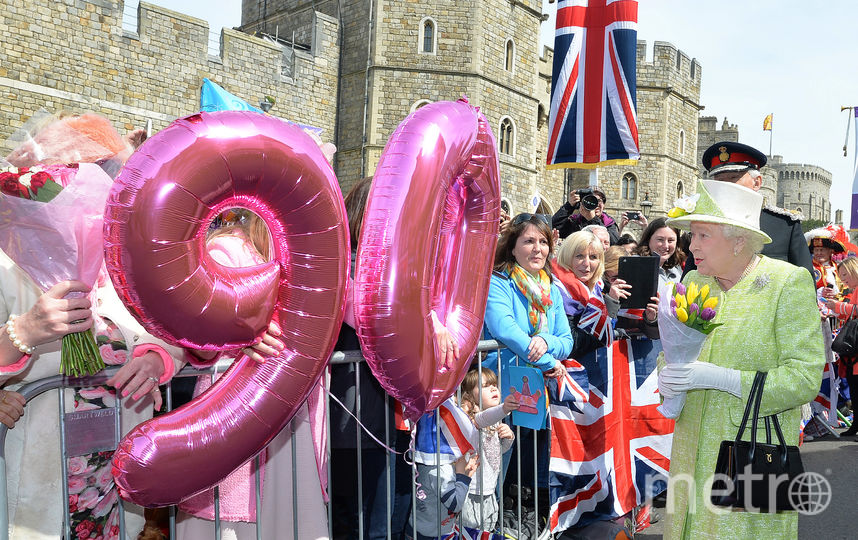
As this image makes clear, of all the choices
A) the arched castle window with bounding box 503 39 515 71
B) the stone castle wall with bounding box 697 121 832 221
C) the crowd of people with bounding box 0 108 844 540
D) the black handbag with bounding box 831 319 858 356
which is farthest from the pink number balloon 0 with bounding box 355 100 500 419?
the stone castle wall with bounding box 697 121 832 221

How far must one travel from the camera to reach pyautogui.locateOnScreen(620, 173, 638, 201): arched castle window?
2590cm

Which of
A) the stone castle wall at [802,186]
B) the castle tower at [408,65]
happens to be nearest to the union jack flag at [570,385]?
the castle tower at [408,65]

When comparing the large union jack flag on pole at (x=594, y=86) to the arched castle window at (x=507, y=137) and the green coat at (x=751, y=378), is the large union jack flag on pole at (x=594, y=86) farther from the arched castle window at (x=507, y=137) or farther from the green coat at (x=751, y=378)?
the arched castle window at (x=507, y=137)

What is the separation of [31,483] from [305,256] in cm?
95

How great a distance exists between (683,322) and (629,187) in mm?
24958

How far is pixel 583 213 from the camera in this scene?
531 centimetres

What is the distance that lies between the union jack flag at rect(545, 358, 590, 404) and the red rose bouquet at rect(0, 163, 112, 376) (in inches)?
85.0

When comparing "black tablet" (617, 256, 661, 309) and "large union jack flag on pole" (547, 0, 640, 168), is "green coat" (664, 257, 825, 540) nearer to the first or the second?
"black tablet" (617, 256, 661, 309)

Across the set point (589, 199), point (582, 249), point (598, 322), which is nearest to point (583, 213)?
point (589, 199)

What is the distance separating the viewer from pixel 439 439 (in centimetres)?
257

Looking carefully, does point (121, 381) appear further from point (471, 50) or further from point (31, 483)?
point (471, 50)

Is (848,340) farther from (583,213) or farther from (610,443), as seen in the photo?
(610,443)

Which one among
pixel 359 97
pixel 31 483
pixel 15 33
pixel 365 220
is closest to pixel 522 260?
pixel 365 220

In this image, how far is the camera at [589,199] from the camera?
5162mm
